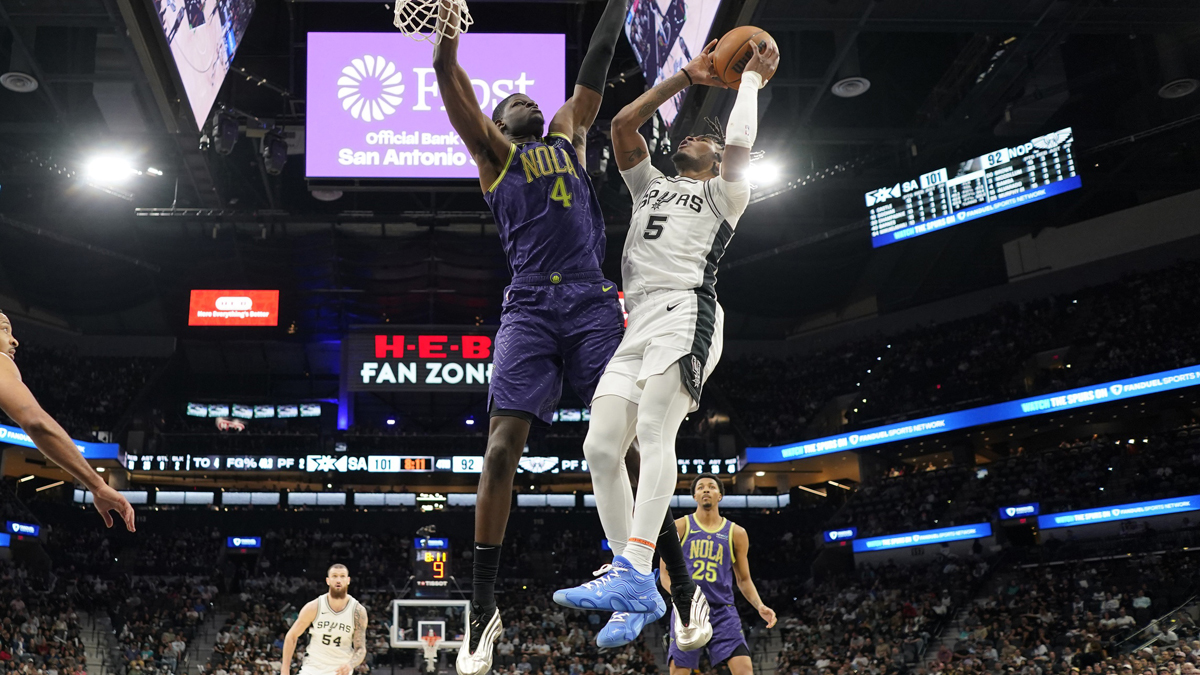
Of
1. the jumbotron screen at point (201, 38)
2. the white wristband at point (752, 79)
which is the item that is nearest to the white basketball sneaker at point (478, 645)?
the white wristband at point (752, 79)

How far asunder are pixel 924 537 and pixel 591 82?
2652 centimetres

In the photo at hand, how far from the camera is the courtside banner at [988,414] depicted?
26406 millimetres

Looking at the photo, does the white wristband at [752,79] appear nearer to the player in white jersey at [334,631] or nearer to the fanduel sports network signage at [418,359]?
the player in white jersey at [334,631]

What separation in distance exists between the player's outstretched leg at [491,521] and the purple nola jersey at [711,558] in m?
4.46

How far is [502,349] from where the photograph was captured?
196 inches

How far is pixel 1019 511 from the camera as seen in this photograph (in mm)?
27453

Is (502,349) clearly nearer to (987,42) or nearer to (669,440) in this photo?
(669,440)

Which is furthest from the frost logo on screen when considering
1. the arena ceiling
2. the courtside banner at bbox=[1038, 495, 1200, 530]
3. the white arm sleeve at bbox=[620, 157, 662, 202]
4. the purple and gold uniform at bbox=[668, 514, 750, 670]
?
the courtside banner at bbox=[1038, 495, 1200, 530]

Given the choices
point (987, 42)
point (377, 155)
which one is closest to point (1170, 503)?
point (987, 42)

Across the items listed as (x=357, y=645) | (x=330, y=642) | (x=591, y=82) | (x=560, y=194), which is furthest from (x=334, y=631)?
(x=591, y=82)

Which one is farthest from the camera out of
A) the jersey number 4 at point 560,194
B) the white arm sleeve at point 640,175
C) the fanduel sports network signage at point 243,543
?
the fanduel sports network signage at point 243,543

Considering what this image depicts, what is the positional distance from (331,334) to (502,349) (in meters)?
33.6

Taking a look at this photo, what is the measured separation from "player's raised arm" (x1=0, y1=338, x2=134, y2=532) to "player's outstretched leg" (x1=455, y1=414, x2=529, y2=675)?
5.38ft

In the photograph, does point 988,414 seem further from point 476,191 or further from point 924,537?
point 476,191
